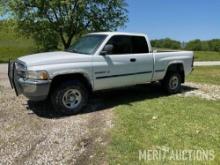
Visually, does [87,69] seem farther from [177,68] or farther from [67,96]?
[177,68]

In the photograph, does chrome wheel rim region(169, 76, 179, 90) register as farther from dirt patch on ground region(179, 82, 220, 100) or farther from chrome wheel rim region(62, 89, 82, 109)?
chrome wheel rim region(62, 89, 82, 109)

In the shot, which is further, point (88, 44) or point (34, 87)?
point (88, 44)

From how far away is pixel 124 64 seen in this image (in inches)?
338

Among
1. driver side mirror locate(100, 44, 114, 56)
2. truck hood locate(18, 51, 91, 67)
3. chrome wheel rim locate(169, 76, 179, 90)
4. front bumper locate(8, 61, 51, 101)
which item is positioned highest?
driver side mirror locate(100, 44, 114, 56)

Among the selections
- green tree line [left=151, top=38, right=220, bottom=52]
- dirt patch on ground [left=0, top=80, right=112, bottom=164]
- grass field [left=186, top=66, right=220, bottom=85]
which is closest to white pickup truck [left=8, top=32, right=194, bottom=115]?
dirt patch on ground [left=0, top=80, right=112, bottom=164]

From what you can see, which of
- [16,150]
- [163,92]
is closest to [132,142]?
[16,150]

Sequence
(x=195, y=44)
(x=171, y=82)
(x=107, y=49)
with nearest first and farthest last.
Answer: (x=107, y=49), (x=171, y=82), (x=195, y=44)

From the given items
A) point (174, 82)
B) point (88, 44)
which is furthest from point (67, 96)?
point (174, 82)

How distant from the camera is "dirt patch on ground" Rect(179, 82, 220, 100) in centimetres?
1012

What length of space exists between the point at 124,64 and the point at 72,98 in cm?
168

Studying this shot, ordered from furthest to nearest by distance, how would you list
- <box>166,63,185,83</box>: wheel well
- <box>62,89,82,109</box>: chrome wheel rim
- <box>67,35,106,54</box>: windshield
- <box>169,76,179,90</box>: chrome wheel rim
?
<box>169,76,179,90</box>: chrome wheel rim < <box>166,63,185,83</box>: wheel well < <box>67,35,106,54</box>: windshield < <box>62,89,82,109</box>: chrome wheel rim

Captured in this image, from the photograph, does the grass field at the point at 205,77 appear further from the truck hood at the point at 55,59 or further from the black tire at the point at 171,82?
the truck hood at the point at 55,59

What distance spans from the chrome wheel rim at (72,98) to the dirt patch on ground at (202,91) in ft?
12.1

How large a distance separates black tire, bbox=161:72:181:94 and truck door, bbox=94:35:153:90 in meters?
0.88
